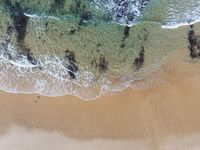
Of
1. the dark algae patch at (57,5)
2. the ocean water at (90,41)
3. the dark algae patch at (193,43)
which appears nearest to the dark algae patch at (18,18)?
the ocean water at (90,41)

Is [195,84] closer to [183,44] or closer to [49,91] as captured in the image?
[183,44]

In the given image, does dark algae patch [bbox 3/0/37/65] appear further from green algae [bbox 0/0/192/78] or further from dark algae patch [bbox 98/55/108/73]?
dark algae patch [bbox 98/55/108/73]

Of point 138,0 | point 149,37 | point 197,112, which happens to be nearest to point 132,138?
point 197,112

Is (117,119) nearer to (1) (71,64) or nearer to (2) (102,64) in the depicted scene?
(2) (102,64)

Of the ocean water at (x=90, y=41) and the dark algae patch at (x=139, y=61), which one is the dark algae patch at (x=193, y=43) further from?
the dark algae patch at (x=139, y=61)

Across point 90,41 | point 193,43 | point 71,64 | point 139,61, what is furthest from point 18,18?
point 193,43

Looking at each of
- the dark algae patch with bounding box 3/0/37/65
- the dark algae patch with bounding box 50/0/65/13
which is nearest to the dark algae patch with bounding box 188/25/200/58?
the dark algae patch with bounding box 50/0/65/13
